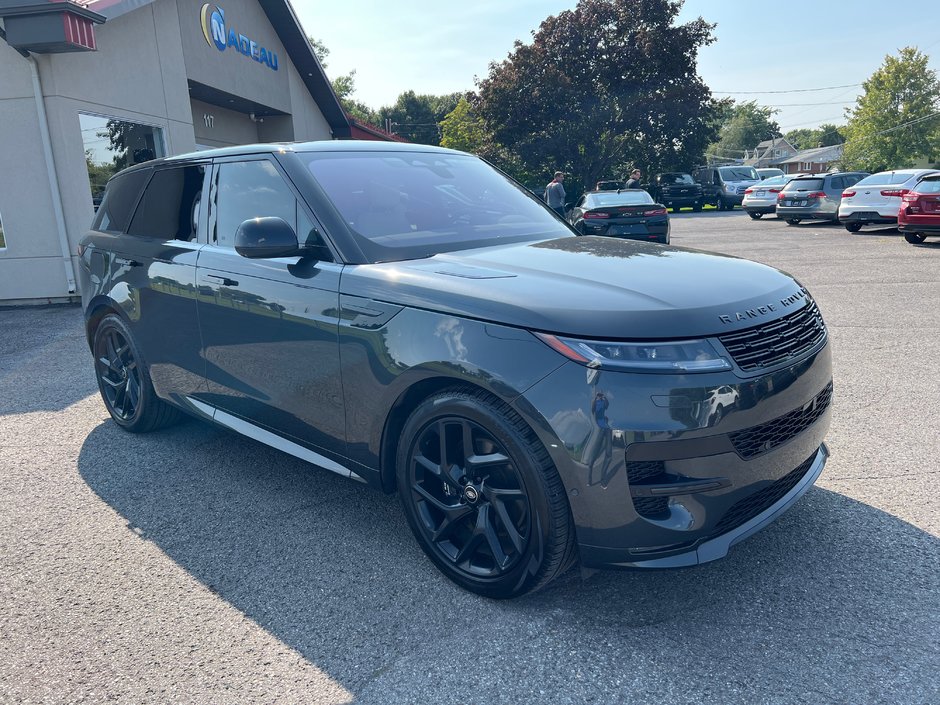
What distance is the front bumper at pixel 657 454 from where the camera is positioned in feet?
7.55

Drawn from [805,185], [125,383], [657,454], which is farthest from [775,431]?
[805,185]

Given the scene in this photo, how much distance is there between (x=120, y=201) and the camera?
483 cm

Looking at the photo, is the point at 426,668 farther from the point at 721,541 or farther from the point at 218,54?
the point at 218,54

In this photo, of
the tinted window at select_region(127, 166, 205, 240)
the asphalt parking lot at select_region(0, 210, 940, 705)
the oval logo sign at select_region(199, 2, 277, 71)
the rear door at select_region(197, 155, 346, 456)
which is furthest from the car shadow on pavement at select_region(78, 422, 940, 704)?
the oval logo sign at select_region(199, 2, 277, 71)

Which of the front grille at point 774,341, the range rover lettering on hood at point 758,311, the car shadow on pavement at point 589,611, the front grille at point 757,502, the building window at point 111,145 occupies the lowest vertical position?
the car shadow on pavement at point 589,611

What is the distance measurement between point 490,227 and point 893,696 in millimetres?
2537

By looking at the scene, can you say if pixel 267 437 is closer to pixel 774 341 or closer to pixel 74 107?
pixel 774 341

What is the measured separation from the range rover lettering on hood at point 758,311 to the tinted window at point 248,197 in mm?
1973

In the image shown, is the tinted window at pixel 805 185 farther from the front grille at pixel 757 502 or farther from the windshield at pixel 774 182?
the front grille at pixel 757 502

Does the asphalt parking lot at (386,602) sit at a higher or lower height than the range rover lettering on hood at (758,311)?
lower

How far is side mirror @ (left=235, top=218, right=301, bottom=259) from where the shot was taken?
3074 millimetres

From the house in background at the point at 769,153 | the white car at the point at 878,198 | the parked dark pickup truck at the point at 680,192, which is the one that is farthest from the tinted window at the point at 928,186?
the house in background at the point at 769,153

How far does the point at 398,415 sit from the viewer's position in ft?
9.60

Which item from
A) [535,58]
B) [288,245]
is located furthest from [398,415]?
[535,58]
